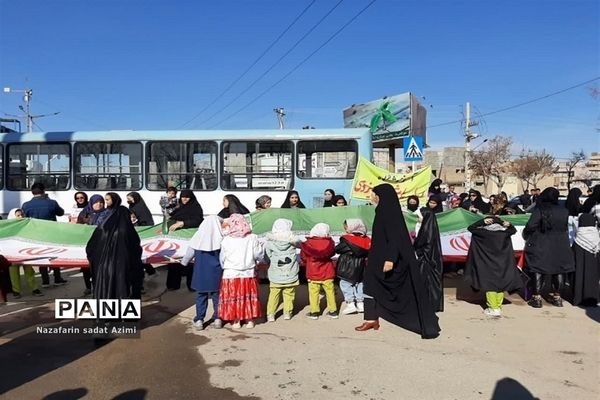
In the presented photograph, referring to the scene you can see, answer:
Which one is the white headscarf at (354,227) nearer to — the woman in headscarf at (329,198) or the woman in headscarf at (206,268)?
the woman in headscarf at (206,268)

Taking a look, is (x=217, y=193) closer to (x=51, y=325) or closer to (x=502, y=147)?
(x=51, y=325)

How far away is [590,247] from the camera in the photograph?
702 centimetres

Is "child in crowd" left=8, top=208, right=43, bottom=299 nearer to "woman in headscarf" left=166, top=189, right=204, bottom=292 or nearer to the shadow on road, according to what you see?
"woman in headscarf" left=166, top=189, right=204, bottom=292

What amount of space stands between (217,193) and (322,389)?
688cm

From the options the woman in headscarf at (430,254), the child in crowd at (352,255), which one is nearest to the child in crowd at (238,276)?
the child in crowd at (352,255)

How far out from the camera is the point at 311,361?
479 centimetres

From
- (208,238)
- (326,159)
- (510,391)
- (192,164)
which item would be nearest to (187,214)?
(208,238)

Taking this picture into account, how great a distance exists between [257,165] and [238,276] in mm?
4965

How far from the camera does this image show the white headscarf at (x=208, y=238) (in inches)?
234

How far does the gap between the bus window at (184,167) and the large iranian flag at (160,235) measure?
3.24 metres

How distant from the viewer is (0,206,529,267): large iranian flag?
6980 mm

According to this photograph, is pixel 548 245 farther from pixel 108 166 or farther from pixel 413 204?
pixel 108 166

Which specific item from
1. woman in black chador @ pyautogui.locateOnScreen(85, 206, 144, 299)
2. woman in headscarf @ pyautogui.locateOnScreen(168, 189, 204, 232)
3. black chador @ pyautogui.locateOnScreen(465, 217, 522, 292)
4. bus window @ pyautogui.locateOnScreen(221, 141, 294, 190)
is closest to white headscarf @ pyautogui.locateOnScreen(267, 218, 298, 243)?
woman in headscarf @ pyautogui.locateOnScreen(168, 189, 204, 232)

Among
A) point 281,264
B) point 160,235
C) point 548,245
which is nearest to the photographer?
point 281,264
